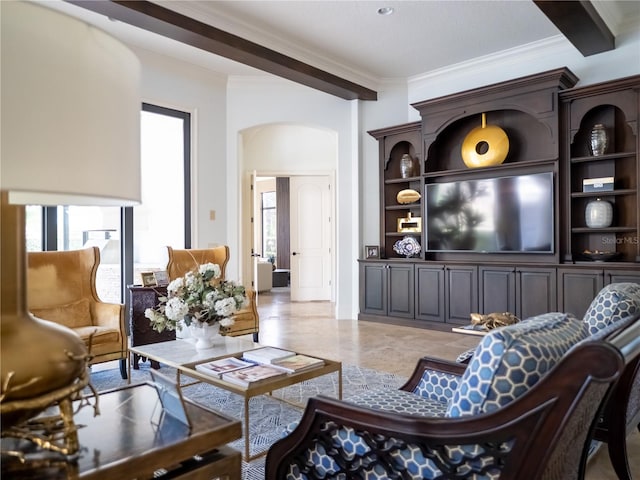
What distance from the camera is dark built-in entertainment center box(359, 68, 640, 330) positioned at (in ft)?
14.9

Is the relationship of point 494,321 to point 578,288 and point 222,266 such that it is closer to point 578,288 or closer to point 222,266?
point 578,288

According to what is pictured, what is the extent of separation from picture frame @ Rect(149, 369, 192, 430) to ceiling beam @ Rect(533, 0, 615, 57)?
3.85 m

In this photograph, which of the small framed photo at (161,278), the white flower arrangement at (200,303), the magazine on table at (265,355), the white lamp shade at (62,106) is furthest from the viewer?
the small framed photo at (161,278)

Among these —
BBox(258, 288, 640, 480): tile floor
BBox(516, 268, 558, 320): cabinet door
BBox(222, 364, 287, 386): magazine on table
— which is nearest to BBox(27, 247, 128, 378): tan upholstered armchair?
BBox(222, 364, 287, 386): magazine on table

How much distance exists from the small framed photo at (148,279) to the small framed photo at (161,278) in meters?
0.04

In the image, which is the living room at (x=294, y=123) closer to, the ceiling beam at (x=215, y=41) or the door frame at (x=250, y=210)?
the ceiling beam at (x=215, y=41)

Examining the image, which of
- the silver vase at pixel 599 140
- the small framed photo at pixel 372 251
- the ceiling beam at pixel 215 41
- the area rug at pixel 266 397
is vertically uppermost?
the ceiling beam at pixel 215 41

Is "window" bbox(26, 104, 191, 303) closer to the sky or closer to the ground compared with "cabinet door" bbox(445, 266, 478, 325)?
closer to the sky

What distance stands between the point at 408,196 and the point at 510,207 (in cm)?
137

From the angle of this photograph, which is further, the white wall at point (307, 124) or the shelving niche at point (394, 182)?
the white wall at point (307, 124)

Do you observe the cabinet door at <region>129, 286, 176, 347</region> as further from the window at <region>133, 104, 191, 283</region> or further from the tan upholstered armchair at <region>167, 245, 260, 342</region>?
the window at <region>133, 104, 191, 283</region>

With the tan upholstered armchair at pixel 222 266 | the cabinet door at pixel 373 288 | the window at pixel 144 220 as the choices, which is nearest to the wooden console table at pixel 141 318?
the tan upholstered armchair at pixel 222 266

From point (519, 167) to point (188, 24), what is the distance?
3727mm

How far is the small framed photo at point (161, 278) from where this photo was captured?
4.36 m
